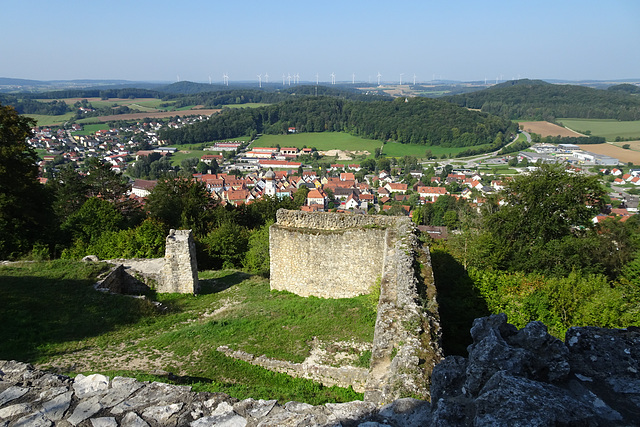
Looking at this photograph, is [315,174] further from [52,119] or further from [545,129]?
[52,119]

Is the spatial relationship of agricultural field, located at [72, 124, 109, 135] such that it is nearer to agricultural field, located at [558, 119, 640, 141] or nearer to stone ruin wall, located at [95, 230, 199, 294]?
stone ruin wall, located at [95, 230, 199, 294]

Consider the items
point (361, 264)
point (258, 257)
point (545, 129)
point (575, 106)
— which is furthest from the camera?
point (575, 106)

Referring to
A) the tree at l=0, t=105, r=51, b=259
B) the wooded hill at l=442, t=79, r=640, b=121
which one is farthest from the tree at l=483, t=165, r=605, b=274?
the wooded hill at l=442, t=79, r=640, b=121

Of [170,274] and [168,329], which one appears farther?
[170,274]

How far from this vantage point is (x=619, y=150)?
11119 cm

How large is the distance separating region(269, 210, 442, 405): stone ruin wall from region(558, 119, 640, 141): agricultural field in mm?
152175

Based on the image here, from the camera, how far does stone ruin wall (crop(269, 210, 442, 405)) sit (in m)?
6.63

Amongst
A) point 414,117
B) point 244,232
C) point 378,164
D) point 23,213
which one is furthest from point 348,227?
point 414,117

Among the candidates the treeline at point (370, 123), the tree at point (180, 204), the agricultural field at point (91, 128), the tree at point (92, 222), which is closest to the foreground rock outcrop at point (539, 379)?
the tree at point (92, 222)

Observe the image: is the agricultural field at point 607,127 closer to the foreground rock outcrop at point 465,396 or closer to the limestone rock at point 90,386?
the foreground rock outcrop at point 465,396

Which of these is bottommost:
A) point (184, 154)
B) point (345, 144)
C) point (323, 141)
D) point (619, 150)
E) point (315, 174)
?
point (315, 174)

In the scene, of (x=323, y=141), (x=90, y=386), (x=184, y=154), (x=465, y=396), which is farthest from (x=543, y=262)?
(x=323, y=141)

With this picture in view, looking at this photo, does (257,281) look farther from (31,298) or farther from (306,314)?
(31,298)

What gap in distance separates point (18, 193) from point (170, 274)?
10.2 metres
